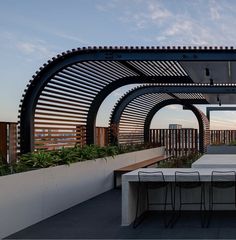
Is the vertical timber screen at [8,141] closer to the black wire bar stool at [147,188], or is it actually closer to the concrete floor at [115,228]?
the concrete floor at [115,228]

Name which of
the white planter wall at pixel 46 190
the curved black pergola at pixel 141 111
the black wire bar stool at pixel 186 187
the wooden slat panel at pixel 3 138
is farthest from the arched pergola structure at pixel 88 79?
the black wire bar stool at pixel 186 187

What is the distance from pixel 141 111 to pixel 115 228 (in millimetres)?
14640

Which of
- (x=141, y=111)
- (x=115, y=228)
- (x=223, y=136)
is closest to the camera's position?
(x=115, y=228)

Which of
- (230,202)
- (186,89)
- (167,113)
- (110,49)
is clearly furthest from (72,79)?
(167,113)

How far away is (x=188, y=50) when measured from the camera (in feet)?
36.6

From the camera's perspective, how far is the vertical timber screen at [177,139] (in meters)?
25.5

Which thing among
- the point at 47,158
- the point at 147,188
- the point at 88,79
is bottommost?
the point at 147,188

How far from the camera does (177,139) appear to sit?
26031mm

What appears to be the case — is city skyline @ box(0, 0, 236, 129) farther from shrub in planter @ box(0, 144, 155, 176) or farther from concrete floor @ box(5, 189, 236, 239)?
concrete floor @ box(5, 189, 236, 239)

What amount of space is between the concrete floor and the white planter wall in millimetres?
175

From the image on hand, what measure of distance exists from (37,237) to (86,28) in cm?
711

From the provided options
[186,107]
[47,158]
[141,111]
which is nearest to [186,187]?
[47,158]

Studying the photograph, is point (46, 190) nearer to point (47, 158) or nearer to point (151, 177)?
point (47, 158)

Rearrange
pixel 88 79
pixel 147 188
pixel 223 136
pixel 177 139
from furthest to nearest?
pixel 223 136, pixel 177 139, pixel 88 79, pixel 147 188
